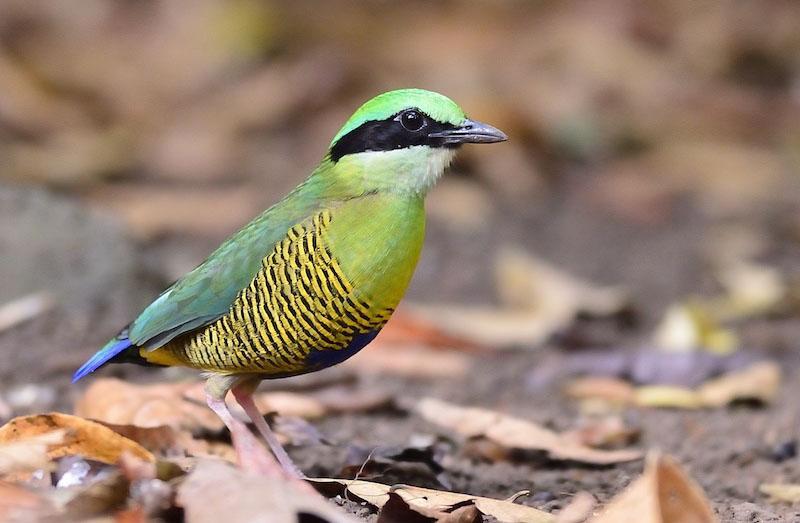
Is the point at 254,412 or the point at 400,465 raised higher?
the point at 254,412

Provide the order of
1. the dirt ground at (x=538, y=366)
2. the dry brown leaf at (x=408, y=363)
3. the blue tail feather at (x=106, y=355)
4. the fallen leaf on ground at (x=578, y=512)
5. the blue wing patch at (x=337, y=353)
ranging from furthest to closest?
the dry brown leaf at (x=408, y=363) < the dirt ground at (x=538, y=366) < the blue tail feather at (x=106, y=355) < the blue wing patch at (x=337, y=353) < the fallen leaf on ground at (x=578, y=512)

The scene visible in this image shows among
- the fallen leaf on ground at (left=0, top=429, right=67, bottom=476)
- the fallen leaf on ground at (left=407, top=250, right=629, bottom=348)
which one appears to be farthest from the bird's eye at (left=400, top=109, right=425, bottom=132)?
the fallen leaf on ground at (left=407, top=250, right=629, bottom=348)

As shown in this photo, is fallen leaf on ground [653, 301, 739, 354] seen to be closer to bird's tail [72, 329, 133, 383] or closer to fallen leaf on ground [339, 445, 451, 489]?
fallen leaf on ground [339, 445, 451, 489]

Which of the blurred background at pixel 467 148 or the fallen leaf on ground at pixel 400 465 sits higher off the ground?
the blurred background at pixel 467 148

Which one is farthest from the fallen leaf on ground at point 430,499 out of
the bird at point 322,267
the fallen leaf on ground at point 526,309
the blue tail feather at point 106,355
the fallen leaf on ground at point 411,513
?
the fallen leaf on ground at point 526,309

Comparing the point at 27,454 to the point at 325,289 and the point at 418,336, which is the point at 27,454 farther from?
the point at 418,336

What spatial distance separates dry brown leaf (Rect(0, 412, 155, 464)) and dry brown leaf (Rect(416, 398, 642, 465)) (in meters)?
1.64

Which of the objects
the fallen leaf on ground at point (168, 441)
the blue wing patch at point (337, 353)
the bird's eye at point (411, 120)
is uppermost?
the bird's eye at point (411, 120)

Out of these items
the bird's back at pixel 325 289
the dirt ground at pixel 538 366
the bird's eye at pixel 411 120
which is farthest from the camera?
the dirt ground at pixel 538 366

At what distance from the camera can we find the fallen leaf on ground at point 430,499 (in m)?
3.87

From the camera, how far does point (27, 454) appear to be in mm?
4027

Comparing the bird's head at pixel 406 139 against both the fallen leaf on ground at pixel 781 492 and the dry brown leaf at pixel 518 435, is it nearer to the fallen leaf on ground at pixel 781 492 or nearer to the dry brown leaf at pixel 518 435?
the dry brown leaf at pixel 518 435

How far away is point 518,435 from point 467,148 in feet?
19.4

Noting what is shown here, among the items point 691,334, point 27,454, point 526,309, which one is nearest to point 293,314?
point 27,454
